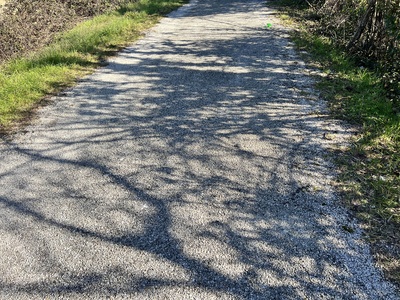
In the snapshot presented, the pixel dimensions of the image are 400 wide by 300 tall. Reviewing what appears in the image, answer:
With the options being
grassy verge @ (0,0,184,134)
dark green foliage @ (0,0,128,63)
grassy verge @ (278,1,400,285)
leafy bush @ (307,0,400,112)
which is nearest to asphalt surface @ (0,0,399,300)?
grassy verge @ (278,1,400,285)

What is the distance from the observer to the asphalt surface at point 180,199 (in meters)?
2.21

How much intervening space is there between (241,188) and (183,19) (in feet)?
28.2

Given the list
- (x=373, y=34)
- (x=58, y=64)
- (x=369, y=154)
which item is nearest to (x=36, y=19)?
(x=58, y=64)

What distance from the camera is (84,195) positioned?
299cm

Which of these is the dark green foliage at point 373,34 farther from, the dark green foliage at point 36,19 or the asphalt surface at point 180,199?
the dark green foliage at point 36,19

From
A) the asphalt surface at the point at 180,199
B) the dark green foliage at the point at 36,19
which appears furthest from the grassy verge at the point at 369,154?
the dark green foliage at the point at 36,19

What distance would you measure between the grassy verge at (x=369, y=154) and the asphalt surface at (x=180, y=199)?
0.52ft

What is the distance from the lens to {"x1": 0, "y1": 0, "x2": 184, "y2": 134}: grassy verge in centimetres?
469

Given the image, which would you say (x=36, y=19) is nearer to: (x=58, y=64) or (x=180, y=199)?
(x=58, y=64)

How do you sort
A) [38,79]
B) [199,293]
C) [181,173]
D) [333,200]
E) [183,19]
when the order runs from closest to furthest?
1. [199,293]
2. [333,200]
3. [181,173]
4. [38,79]
5. [183,19]

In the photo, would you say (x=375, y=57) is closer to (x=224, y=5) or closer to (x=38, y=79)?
(x=38, y=79)

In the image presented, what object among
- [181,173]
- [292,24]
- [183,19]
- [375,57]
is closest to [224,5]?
[183,19]

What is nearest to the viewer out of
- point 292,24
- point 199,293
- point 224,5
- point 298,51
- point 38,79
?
point 199,293

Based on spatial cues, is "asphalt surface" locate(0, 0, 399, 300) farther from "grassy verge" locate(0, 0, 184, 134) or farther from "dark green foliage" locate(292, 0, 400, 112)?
"dark green foliage" locate(292, 0, 400, 112)
